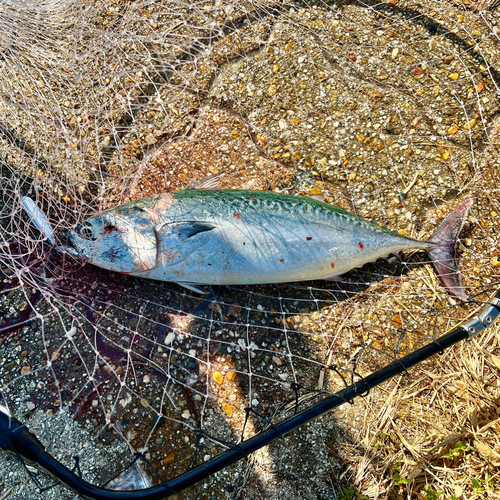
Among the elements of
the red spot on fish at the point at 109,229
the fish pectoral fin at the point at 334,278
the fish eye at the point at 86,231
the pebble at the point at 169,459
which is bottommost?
the pebble at the point at 169,459

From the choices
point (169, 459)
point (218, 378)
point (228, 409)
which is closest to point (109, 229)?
point (218, 378)

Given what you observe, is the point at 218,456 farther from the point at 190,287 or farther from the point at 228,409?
the point at 190,287

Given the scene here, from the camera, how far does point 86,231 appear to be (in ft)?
9.18

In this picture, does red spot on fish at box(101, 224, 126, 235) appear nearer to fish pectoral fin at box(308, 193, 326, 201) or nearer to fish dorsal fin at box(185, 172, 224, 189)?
fish dorsal fin at box(185, 172, 224, 189)

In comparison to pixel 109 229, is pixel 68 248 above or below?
below

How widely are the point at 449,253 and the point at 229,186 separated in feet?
6.18

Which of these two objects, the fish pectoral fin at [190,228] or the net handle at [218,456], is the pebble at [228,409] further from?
the fish pectoral fin at [190,228]

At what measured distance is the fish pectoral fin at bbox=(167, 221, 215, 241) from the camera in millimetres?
2676

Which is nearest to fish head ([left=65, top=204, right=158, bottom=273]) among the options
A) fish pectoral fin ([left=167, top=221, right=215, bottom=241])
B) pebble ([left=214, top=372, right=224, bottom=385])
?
fish pectoral fin ([left=167, top=221, right=215, bottom=241])

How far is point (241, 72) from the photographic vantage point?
3.43 metres

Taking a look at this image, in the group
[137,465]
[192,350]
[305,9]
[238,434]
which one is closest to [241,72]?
[305,9]

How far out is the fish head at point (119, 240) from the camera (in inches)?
107

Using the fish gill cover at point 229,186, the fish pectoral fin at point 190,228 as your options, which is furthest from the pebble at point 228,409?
the fish pectoral fin at point 190,228

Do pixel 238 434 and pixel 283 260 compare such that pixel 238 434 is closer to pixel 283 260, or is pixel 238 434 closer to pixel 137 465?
pixel 137 465
